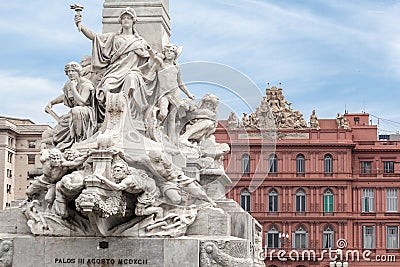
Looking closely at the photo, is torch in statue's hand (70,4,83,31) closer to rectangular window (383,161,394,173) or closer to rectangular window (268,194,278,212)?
rectangular window (268,194,278,212)

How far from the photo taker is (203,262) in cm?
1872

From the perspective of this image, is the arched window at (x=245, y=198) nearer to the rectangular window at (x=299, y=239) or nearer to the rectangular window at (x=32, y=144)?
the rectangular window at (x=299, y=239)

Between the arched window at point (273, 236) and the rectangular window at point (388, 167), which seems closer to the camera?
the arched window at point (273, 236)

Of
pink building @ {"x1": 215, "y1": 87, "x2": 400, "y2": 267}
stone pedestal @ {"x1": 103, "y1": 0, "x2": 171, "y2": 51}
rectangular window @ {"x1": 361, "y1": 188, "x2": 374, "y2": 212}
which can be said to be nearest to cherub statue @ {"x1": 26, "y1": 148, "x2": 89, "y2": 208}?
stone pedestal @ {"x1": 103, "y1": 0, "x2": 171, "y2": 51}

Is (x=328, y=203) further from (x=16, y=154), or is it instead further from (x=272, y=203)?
(x=16, y=154)

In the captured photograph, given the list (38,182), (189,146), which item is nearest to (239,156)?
(189,146)

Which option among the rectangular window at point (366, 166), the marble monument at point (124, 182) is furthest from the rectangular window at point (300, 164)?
the marble monument at point (124, 182)

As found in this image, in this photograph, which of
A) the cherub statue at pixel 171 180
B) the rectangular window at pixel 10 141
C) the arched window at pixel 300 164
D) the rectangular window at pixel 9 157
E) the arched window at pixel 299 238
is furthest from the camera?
the arched window at pixel 300 164

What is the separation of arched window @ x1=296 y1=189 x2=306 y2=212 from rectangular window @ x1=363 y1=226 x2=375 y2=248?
5520 millimetres

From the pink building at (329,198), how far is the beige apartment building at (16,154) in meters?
18.0

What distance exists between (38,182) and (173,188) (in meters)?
2.86

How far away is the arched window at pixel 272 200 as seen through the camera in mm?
80812

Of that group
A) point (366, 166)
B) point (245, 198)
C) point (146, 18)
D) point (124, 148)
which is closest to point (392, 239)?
point (366, 166)

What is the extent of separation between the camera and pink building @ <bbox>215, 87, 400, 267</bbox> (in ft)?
264
